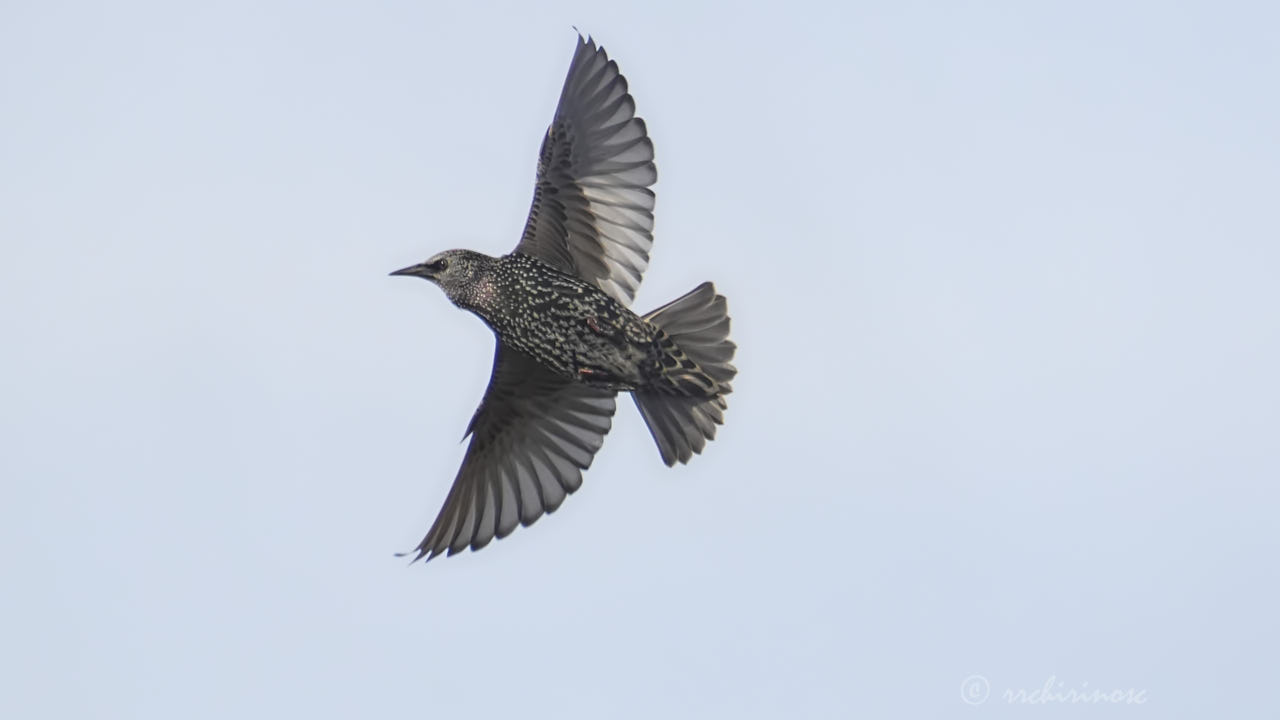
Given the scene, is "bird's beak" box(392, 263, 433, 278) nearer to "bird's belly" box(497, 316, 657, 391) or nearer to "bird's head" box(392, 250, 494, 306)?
"bird's head" box(392, 250, 494, 306)

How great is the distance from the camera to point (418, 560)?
14930 mm

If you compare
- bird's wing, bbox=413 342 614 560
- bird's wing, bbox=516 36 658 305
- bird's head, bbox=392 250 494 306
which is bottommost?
bird's wing, bbox=413 342 614 560

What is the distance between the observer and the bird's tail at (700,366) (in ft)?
48.0

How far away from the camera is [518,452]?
1530 centimetres

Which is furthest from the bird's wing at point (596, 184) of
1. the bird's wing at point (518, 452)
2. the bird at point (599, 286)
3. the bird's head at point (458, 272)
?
the bird's wing at point (518, 452)

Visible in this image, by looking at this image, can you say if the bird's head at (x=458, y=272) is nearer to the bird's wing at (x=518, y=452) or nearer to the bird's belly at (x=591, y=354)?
the bird's belly at (x=591, y=354)

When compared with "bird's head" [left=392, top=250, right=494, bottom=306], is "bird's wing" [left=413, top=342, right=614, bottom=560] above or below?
below

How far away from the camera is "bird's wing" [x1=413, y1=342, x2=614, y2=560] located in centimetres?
1509

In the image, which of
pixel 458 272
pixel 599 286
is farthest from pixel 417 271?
pixel 599 286

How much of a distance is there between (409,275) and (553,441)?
4.61 feet

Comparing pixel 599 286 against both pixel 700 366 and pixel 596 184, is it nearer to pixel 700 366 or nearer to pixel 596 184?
pixel 596 184

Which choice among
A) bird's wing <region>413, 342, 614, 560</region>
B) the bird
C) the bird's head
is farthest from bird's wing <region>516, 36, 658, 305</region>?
bird's wing <region>413, 342, 614, 560</region>

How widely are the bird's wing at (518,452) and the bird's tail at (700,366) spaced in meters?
0.49

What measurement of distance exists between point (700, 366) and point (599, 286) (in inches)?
31.1
